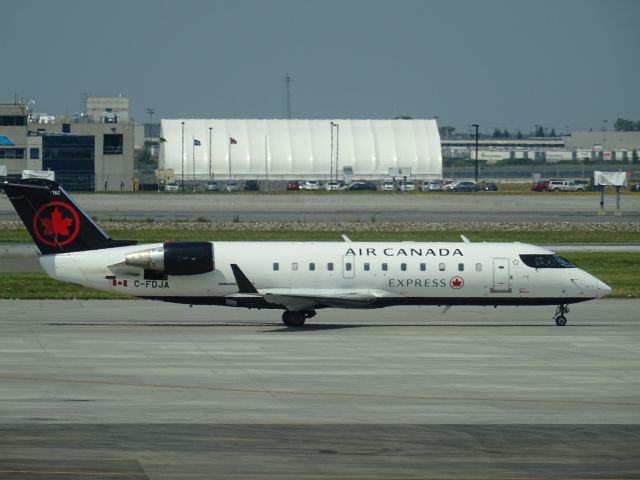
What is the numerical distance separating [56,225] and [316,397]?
1494 centimetres

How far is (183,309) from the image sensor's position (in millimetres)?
41062

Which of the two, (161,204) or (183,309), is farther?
(161,204)

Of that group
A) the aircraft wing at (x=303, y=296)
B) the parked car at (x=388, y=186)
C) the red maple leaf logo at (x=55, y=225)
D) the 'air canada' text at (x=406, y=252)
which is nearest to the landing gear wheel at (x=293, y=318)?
the aircraft wing at (x=303, y=296)

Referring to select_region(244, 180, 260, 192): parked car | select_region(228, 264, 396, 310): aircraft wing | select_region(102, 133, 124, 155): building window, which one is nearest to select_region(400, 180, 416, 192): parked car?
select_region(244, 180, 260, 192): parked car

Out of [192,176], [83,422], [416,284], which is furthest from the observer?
[192,176]

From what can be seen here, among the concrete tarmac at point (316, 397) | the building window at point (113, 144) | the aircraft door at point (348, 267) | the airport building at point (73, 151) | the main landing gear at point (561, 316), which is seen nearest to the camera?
the concrete tarmac at point (316, 397)

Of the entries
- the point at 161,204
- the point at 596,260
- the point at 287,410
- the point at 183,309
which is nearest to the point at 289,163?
the point at 161,204

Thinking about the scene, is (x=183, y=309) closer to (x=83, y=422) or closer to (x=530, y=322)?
(x=530, y=322)

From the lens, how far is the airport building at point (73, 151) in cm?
14775

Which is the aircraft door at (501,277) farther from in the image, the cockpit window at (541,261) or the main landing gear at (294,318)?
the main landing gear at (294,318)

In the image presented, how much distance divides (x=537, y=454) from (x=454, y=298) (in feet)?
57.8

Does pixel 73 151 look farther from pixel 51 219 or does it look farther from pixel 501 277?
pixel 501 277

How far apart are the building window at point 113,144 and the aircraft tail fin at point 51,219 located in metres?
124

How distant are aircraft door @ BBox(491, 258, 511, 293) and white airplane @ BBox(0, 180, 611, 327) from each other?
32 mm
